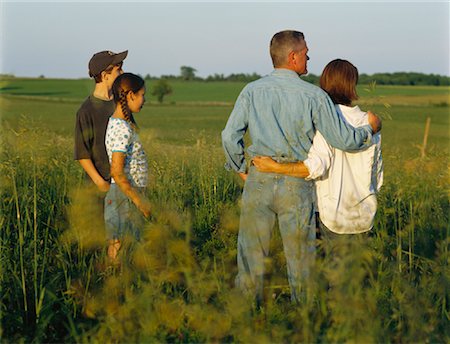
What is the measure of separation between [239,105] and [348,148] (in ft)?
2.63

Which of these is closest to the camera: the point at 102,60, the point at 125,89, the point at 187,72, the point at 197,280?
the point at 197,280

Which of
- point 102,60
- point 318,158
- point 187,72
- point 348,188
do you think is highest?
point 187,72

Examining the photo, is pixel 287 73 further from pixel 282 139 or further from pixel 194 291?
pixel 194 291

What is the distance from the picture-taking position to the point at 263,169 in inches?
158

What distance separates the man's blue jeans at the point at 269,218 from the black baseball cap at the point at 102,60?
5.38ft

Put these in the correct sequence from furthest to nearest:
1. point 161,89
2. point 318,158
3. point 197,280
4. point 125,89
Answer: point 161,89 < point 125,89 < point 318,158 < point 197,280

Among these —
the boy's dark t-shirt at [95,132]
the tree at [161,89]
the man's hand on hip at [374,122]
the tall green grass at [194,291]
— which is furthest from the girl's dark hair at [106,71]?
the tree at [161,89]

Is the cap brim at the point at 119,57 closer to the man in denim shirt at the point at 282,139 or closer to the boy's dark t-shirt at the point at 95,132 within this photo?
the boy's dark t-shirt at the point at 95,132

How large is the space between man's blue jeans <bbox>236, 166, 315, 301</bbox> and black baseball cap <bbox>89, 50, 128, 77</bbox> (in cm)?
164

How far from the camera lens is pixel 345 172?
4.13 m

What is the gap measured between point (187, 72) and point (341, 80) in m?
92.6

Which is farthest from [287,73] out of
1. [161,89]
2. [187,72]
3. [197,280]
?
[187,72]

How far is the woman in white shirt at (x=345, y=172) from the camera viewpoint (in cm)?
406

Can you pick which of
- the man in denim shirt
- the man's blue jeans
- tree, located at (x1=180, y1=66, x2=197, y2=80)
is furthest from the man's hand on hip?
tree, located at (x1=180, y1=66, x2=197, y2=80)
